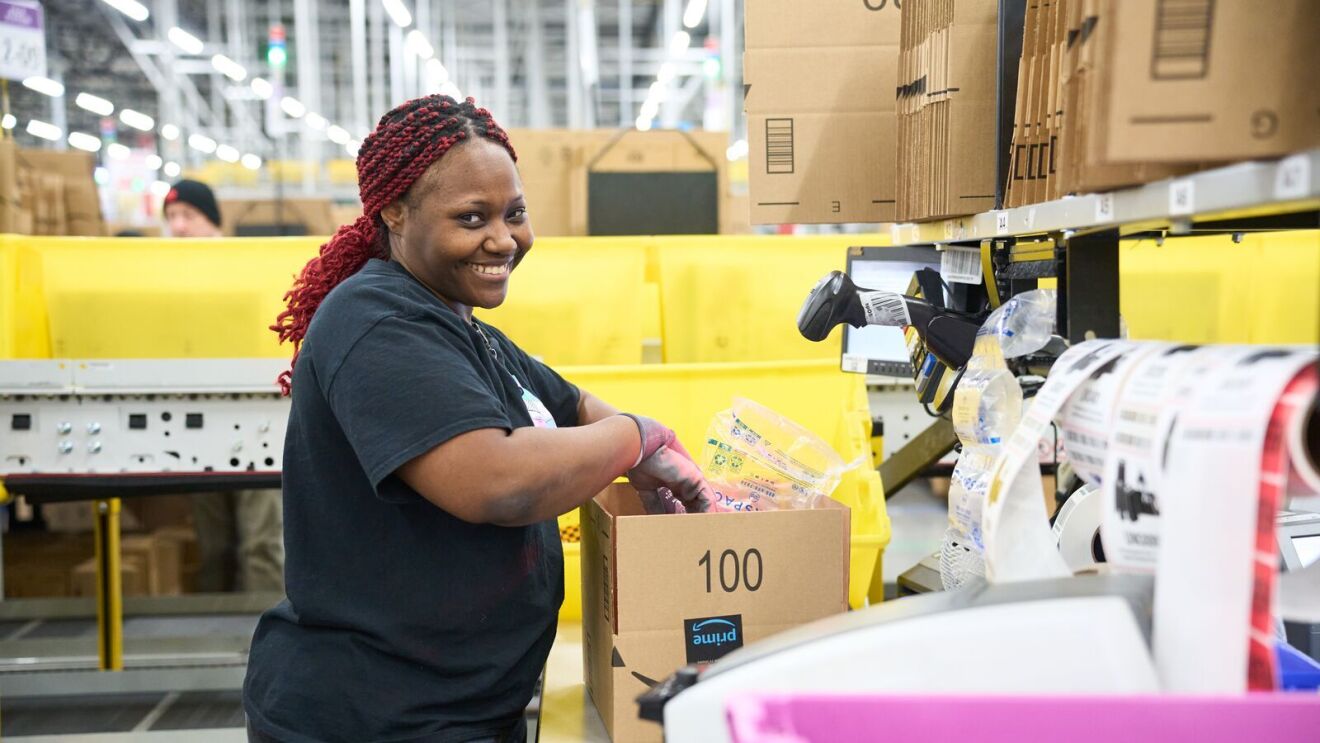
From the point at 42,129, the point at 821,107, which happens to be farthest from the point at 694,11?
the point at 42,129

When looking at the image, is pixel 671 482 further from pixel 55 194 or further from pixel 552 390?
pixel 55 194

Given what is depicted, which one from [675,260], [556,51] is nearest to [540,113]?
[556,51]

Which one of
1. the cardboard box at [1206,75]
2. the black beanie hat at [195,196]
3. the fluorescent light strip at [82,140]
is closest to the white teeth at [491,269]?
the cardboard box at [1206,75]

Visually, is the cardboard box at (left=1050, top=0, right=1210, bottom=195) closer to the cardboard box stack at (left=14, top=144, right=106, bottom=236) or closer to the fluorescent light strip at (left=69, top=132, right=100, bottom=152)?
A: the cardboard box stack at (left=14, top=144, right=106, bottom=236)

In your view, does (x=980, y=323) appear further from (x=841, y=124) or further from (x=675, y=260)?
(x=675, y=260)

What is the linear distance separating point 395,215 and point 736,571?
0.72 m

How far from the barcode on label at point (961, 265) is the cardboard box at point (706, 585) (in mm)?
501

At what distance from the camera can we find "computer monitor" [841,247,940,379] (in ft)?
7.91

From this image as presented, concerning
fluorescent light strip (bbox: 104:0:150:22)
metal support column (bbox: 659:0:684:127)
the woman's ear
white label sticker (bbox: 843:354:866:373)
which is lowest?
white label sticker (bbox: 843:354:866:373)

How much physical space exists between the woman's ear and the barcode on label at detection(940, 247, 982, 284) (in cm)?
90

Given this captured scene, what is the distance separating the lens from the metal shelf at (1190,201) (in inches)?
30.6

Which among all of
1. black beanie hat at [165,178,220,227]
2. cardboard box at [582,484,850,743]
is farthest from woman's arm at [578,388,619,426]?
black beanie hat at [165,178,220,227]

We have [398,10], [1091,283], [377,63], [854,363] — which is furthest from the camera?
[377,63]

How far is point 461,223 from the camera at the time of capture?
1465mm
